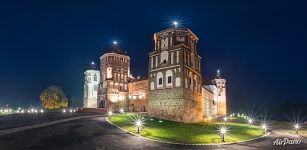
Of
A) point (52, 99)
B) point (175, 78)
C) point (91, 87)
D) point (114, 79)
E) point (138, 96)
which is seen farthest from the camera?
point (52, 99)

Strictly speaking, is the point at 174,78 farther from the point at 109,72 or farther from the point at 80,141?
the point at 109,72

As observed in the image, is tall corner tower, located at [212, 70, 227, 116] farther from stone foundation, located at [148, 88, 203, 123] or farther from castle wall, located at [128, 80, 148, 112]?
stone foundation, located at [148, 88, 203, 123]

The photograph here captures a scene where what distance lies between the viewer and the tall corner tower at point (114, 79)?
71000mm

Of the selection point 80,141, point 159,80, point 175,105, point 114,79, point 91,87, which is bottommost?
point 80,141

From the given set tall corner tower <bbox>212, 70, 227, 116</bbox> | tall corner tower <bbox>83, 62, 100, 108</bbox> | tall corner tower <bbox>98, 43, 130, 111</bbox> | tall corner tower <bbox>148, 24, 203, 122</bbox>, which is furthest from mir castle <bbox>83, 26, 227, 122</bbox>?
tall corner tower <bbox>83, 62, 100, 108</bbox>

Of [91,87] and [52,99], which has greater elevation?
[91,87]

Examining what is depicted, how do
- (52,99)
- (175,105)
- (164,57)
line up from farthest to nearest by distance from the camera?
(52,99) → (164,57) → (175,105)

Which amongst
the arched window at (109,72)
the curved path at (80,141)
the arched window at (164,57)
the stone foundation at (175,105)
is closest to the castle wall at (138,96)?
the arched window at (109,72)

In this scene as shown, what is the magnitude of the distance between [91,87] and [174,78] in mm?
41108

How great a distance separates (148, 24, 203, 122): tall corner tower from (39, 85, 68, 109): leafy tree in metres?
44.6

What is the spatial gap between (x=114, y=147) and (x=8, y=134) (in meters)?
11.2

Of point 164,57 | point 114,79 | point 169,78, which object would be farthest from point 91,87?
point 169,78

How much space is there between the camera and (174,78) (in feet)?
155

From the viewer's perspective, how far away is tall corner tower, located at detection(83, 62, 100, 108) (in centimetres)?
8050
